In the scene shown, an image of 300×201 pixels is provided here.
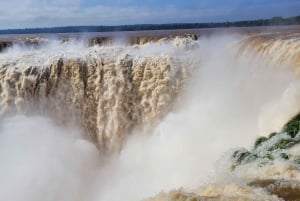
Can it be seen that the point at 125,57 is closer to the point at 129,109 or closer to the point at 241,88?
the point at 129,109

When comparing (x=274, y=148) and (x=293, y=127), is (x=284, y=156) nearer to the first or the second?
(x=274, y=148)

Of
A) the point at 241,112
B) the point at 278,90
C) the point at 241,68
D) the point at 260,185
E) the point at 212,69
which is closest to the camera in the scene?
the point at 260,185

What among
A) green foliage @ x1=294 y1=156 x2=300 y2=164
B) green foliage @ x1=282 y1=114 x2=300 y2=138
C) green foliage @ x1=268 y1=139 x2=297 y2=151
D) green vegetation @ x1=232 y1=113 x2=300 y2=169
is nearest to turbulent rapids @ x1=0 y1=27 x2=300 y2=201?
green foliage @ x1=282 y1=114 x2=300 y2=138

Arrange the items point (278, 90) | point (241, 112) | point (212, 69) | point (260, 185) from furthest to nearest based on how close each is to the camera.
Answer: point (212, 69), point (241, 112), point (278, 90), point (260, 185)

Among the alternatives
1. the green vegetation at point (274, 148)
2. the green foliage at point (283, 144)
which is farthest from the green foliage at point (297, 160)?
the green foliage at point (283, 144)

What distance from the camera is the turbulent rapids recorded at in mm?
11195

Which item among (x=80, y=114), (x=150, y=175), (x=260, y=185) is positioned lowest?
(x=150, y=175)

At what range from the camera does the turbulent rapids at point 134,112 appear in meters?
11.2

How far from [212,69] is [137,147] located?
301cm

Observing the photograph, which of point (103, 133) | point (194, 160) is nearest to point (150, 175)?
point (194, 160)

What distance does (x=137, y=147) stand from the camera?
1370 centimetres

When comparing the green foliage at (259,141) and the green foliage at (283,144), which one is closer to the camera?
the green foliage at (283,144)

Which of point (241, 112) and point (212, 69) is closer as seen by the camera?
point (241, 112)

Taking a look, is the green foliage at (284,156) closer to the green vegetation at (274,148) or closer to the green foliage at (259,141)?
the green vegetation at (274,148)
